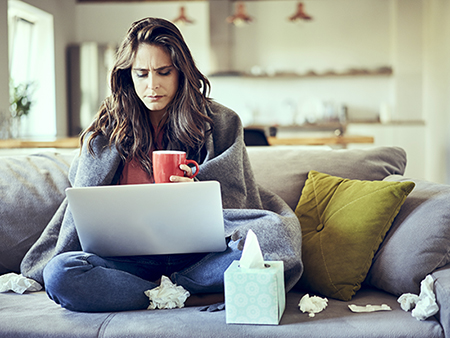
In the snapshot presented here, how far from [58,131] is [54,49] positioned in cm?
100

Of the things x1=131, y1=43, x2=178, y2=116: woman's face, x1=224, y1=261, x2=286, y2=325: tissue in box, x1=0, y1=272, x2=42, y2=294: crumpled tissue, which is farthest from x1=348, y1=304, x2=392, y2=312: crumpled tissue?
x1=0, y1=272, x2=42, y2=294: crumpled tissue

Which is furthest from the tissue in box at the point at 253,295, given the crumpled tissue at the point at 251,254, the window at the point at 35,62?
the window at the point at 35,62

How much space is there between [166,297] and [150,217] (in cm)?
→ 26

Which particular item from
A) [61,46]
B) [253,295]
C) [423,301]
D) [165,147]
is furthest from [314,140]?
[61,46]

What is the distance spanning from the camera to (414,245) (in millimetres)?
1308

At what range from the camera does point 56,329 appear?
117 centimetres

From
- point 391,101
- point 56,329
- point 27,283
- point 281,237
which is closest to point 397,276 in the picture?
point 281,237

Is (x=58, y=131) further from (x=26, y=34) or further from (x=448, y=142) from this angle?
(x=448, y=142)

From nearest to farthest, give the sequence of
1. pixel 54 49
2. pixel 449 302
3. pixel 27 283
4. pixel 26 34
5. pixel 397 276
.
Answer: pixel 449 302, pixel 397 276, pixel 27 283, pixel 26 34, pixel 54 49

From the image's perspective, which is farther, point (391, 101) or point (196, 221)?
point (391, 101)

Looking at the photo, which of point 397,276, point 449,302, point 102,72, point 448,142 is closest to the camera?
point 449,302

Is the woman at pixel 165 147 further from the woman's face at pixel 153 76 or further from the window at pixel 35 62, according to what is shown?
the window at pixel 35 62

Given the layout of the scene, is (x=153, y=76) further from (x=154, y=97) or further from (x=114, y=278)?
(x=114, y=278)

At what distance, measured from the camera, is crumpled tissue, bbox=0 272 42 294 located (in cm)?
148
